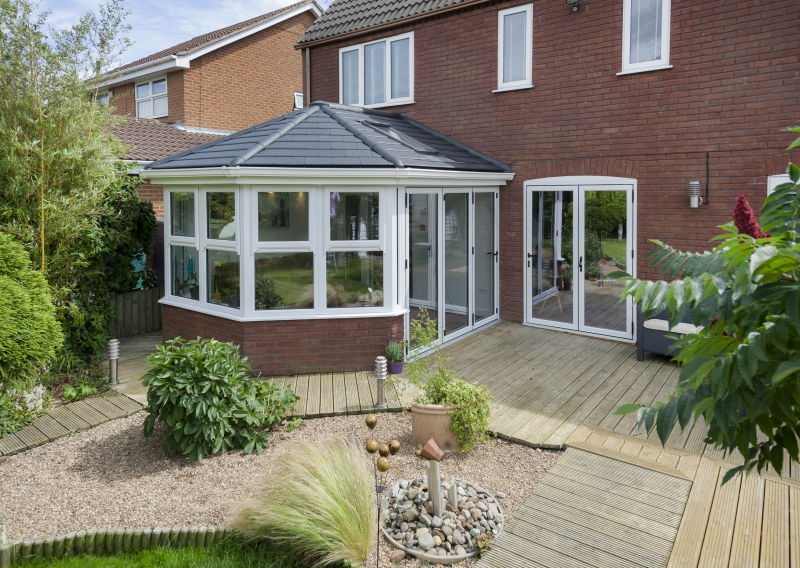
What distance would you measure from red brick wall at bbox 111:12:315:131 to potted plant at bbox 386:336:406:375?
12.6m

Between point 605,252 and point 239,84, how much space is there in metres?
13.8

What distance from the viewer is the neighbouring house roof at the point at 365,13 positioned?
35.2 ft

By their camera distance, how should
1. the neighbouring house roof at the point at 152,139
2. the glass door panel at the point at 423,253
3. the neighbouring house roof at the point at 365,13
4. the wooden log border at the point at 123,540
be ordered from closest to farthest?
the wooden log border at the point at 123,540, the glass door panel at the point at 423,253, the neighbouring house roof at the point at 365,13, the neighbouring house roof at the point at 152,139

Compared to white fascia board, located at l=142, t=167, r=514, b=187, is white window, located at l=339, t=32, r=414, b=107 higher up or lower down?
higher up

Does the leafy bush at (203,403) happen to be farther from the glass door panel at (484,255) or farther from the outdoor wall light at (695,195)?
the outdoor wall light at (695,195)

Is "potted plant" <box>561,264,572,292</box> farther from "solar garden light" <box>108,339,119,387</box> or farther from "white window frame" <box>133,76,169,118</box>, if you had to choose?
"white window frame" <box>133,76,169,118</box>

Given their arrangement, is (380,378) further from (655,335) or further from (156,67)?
(156,67)

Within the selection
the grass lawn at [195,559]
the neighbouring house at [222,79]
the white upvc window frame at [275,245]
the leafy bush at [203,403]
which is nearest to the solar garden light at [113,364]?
the white upvc window frame at [275,245]

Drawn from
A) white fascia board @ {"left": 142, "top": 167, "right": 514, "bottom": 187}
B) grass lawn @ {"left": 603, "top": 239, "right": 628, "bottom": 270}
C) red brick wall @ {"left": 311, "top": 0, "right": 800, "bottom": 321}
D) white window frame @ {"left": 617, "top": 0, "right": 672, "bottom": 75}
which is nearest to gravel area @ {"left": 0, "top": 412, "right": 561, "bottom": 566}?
white fascia board @ {"left": 142, "top": 167, "right": 514, "bottom": 187}

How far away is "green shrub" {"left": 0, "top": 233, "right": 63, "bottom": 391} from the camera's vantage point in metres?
5.83

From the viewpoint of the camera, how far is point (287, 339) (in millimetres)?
7660

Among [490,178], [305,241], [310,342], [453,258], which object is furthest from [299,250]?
[490,178]

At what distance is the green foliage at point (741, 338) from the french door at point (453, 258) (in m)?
6.25

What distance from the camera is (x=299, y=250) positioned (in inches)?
300
